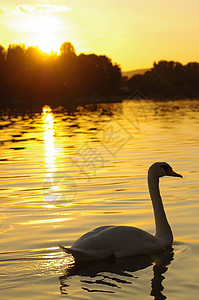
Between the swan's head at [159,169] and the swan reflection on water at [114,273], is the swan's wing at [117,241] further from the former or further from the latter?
the swan's head at [159,169]

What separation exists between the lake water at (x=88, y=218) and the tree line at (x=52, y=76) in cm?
11214

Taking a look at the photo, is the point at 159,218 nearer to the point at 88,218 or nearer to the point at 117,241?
the point at 117,241

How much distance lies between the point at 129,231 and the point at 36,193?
645 centimetres

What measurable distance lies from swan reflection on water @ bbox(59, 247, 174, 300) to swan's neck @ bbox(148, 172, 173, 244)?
364 millimetres

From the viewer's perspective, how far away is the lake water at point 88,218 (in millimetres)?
7551

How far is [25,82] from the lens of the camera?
455ft

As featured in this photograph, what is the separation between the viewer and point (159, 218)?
9344mm

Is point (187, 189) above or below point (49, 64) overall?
below

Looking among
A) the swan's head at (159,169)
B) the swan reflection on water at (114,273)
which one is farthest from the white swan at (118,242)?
the swan's head at (159,169)

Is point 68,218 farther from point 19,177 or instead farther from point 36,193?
point 19,177

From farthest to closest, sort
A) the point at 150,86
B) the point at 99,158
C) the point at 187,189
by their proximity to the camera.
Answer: the point at 150,86
the point at 99,158
the point at 187,189

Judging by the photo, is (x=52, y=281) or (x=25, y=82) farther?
(x=25, y=82)

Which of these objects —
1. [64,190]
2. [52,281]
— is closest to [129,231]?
[52,281]

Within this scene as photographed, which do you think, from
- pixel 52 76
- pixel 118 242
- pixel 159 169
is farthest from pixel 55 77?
pixel 118 242
